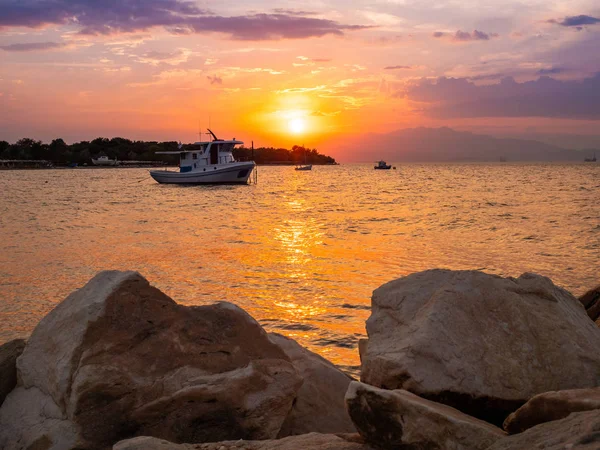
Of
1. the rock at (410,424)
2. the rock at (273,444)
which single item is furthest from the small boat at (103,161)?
the rock at (410,424)

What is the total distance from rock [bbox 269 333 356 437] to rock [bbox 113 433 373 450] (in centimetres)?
86

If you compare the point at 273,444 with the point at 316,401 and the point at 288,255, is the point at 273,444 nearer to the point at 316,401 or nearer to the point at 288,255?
the point at 316,401

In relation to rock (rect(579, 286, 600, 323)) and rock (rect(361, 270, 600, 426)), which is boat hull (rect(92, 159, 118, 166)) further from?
rock (rect(361, 270, 600, 426))

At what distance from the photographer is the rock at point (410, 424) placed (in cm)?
329

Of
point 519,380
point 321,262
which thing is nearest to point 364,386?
point 519,380

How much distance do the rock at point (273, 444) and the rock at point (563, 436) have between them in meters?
0.86

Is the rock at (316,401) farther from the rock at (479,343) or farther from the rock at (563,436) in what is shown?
the rock at (563,436)

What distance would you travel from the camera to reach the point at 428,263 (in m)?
15.6

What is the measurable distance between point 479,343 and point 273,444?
1.51 meters

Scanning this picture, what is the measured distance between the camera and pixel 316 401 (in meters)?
5.26

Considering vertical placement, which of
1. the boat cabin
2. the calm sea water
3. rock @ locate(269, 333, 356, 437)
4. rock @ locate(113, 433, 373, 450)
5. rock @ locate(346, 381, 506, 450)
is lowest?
the calm sea water

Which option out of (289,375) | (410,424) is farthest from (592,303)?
(410,424)

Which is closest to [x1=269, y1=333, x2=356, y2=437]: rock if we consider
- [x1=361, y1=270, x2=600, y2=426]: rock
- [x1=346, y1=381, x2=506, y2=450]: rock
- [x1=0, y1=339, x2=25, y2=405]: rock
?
[x1=361, y1=270, x2=600, y2=426]: rock

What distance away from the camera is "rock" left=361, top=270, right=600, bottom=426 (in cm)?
390
